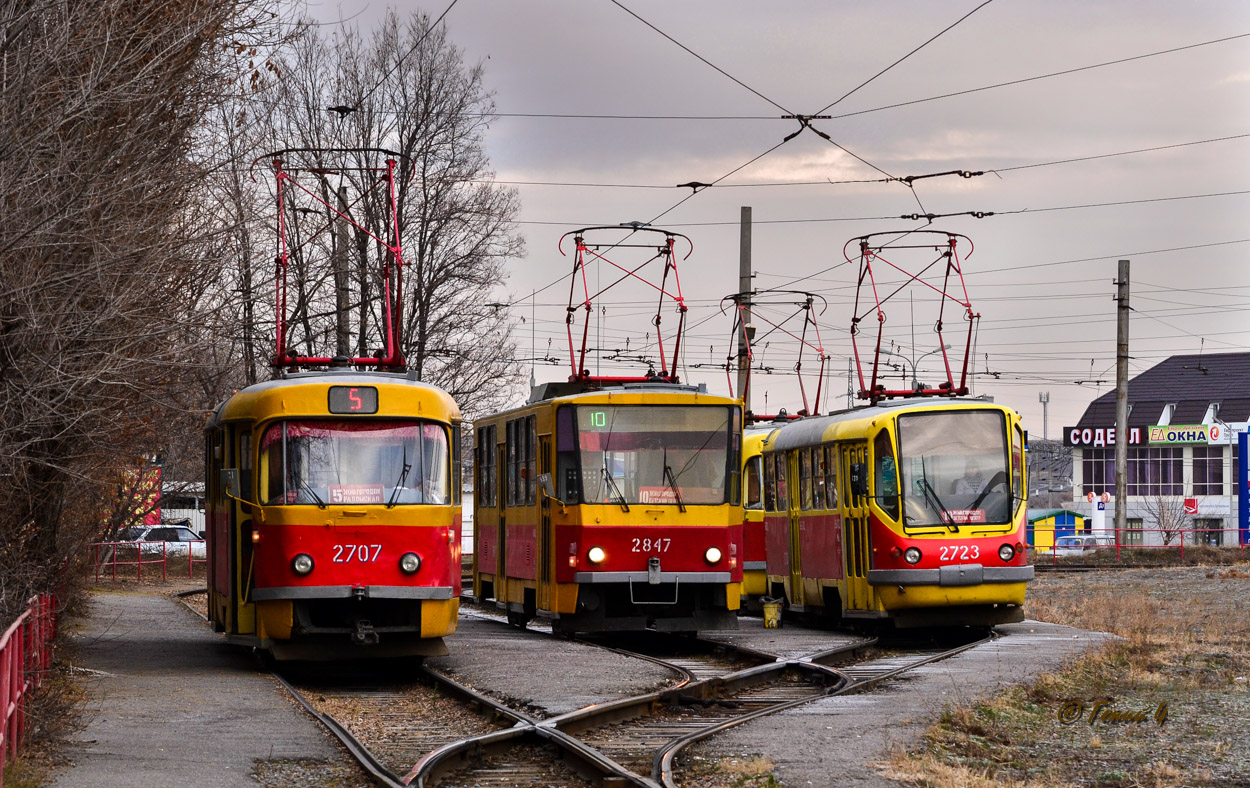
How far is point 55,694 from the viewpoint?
12000mm

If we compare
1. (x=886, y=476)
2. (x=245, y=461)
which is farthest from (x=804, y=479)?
(x=245, y=461)

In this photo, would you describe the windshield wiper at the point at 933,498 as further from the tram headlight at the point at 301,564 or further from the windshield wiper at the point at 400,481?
the tram headlight at the point at 301,564

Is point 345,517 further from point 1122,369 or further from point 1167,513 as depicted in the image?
point 1167,513

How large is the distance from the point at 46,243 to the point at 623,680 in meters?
6.76

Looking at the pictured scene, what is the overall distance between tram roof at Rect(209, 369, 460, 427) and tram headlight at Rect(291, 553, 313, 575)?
4.38ft

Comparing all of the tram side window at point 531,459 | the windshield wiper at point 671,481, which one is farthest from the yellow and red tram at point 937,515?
the tram side window at point 531,459

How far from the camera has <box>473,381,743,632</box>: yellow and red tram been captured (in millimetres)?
19422

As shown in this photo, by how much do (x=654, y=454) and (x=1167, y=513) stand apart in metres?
65.6

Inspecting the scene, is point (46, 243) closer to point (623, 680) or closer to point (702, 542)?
point (623, 680)

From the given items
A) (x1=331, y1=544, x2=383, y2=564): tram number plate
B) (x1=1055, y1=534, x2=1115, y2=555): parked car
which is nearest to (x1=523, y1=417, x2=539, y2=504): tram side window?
(x1=331, y1=544, x2=383, y2=564): tram number plate

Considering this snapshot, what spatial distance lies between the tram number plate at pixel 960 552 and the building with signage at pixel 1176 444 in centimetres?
6344

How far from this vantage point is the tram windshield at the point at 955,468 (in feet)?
67.2

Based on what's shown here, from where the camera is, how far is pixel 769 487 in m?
25.8

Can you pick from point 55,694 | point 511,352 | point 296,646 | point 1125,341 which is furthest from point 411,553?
point 1125,341
